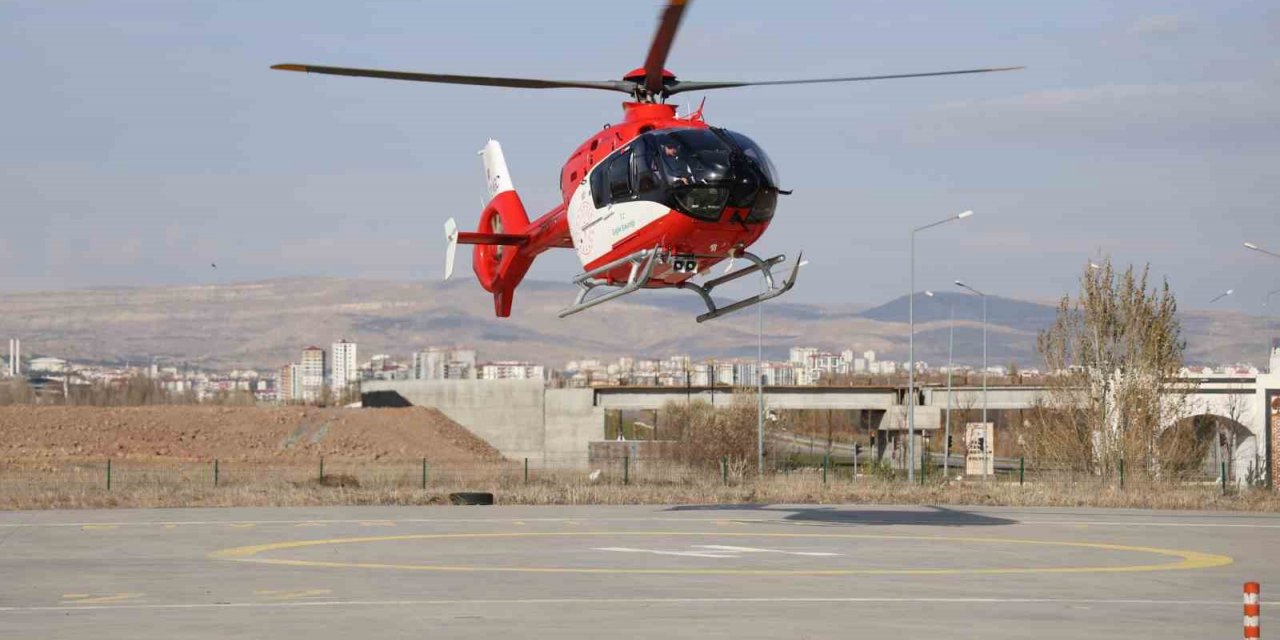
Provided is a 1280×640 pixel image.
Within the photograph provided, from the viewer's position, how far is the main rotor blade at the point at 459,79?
25.7 m

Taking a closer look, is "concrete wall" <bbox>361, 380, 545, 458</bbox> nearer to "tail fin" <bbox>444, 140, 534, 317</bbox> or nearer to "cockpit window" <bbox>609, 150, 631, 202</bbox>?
"tail fin" <bbox>444, 140, 534, 317</bbox>

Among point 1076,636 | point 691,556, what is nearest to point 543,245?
point 691,556

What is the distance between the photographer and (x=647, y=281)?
2883 centimetres

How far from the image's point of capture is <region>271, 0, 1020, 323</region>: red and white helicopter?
1060 inches

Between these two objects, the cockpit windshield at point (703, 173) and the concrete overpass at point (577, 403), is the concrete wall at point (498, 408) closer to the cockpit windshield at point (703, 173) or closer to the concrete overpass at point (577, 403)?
the concrete overpass at point (577, 403)

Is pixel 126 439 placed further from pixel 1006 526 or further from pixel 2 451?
pixel 1006 526

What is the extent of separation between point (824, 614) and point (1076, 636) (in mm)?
3154

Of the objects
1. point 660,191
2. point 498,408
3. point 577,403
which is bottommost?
point 498,408

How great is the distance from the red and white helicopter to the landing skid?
24mm

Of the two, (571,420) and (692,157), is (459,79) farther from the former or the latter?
(571,420)

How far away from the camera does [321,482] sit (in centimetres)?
5122

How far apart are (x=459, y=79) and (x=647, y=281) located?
508cm

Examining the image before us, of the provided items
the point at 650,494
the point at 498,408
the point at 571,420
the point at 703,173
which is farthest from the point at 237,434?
the point at 703,173

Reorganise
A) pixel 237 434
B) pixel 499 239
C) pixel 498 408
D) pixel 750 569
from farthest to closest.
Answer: pixel 498 408 < pixel 237 434 < pixel 499 239 < pixel 750 569
